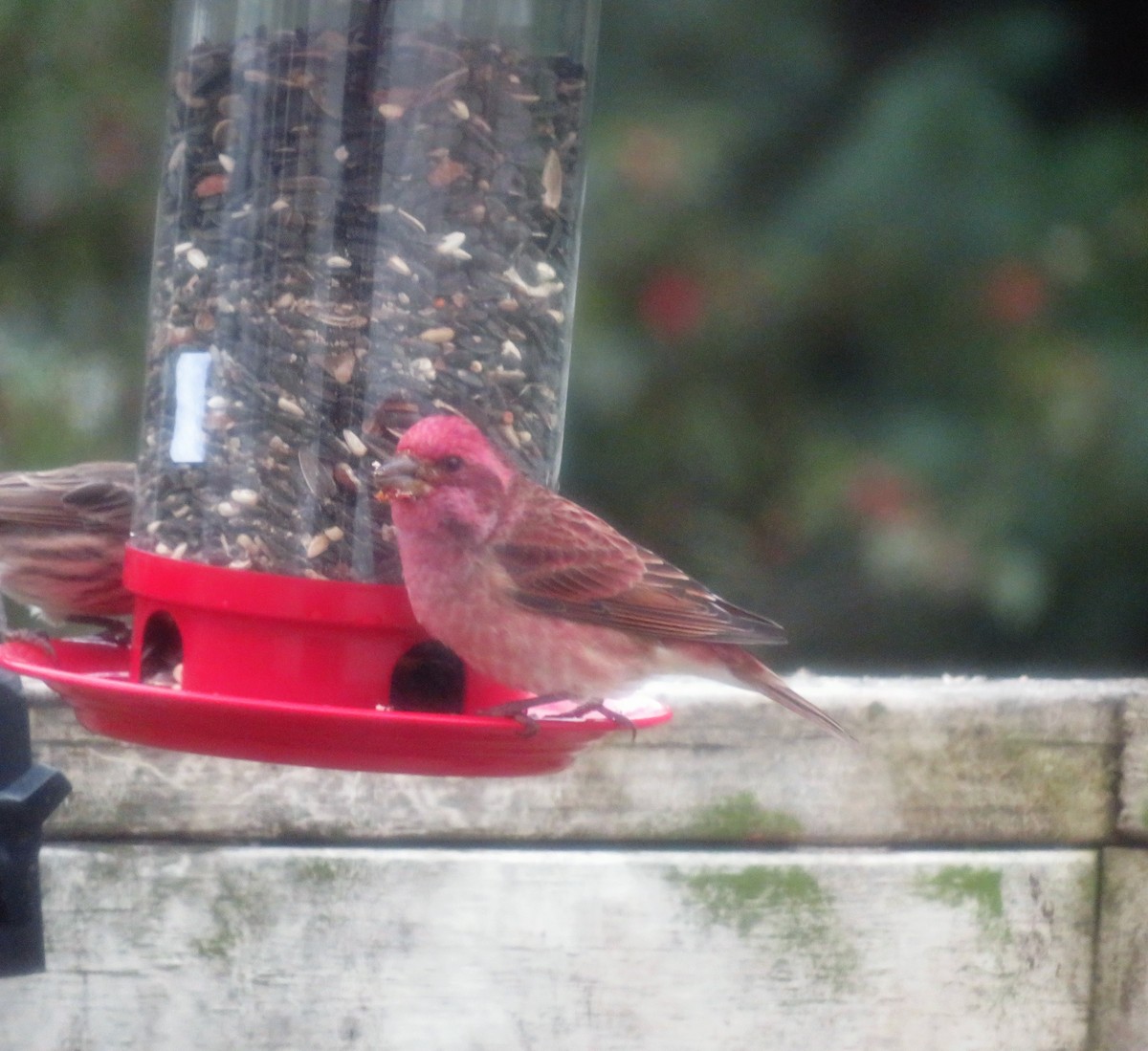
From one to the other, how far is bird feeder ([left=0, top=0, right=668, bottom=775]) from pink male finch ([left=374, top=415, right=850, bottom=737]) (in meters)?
0.11

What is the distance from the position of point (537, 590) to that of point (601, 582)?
0.19 meters

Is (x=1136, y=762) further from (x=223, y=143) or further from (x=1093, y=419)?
(x=1093, y=419)

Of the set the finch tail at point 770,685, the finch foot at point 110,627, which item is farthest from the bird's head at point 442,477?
the finch foot at point 110,627

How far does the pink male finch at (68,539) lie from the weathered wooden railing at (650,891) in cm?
56

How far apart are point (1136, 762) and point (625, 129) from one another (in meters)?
3.33

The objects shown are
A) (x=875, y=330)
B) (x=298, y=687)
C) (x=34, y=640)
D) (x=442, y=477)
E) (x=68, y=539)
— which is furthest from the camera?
(x=875, y=330)

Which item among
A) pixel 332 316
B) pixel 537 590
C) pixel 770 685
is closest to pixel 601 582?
pixel 537 590

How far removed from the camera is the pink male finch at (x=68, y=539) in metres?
3.96

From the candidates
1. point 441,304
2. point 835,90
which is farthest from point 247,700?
point 835,90

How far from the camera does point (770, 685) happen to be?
3.58 m

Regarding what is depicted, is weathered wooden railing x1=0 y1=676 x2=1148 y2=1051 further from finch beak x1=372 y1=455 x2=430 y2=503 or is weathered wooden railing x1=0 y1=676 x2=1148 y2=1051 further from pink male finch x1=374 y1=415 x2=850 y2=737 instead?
finch beak x1=372 y1=455 x2=430 y2=503

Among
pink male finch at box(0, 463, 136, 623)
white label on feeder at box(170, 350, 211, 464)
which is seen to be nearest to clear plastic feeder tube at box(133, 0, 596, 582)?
white label on feeder at box(170, 350, 211, 464)

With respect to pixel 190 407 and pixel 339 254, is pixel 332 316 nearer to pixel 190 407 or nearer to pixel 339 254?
pixel 339 254

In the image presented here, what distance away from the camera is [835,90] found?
285 inches
